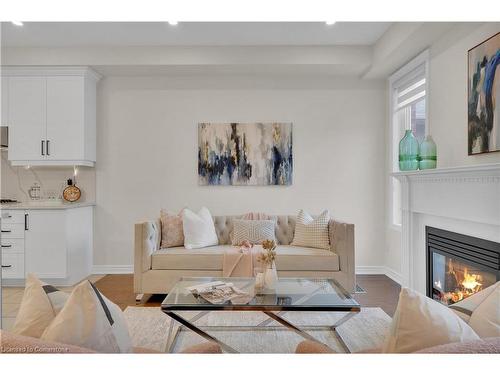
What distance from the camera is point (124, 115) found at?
4.99m

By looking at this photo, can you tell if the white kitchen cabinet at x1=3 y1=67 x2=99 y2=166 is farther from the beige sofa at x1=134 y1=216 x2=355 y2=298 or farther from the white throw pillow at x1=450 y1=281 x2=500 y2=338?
the white throw pillow at x1=450 y1=281 x2=500 y2=338

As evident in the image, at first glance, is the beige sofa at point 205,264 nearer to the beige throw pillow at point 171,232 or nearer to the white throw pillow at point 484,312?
the beige throw pillow at point 171,232

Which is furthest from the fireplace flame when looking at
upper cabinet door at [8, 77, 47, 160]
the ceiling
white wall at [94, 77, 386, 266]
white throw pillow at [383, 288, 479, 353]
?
upper cabinet door at [8, 77, 47, 160]

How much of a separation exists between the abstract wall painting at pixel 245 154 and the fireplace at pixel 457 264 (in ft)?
6.90

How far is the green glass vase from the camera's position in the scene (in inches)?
134

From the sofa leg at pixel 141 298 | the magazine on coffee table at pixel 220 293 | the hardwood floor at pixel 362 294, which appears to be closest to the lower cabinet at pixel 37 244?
the hardwood floor at pixel 362 294

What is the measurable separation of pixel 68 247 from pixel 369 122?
160 inches

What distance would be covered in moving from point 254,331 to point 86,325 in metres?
1.97

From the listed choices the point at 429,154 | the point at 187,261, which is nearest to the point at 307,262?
the point at 187,261

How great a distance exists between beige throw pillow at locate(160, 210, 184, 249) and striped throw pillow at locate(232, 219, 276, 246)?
60 cm

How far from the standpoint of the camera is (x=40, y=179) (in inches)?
195

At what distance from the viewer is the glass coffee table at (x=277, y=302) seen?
233 centimetres

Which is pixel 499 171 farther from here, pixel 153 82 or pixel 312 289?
Answer: pixel 153 82
